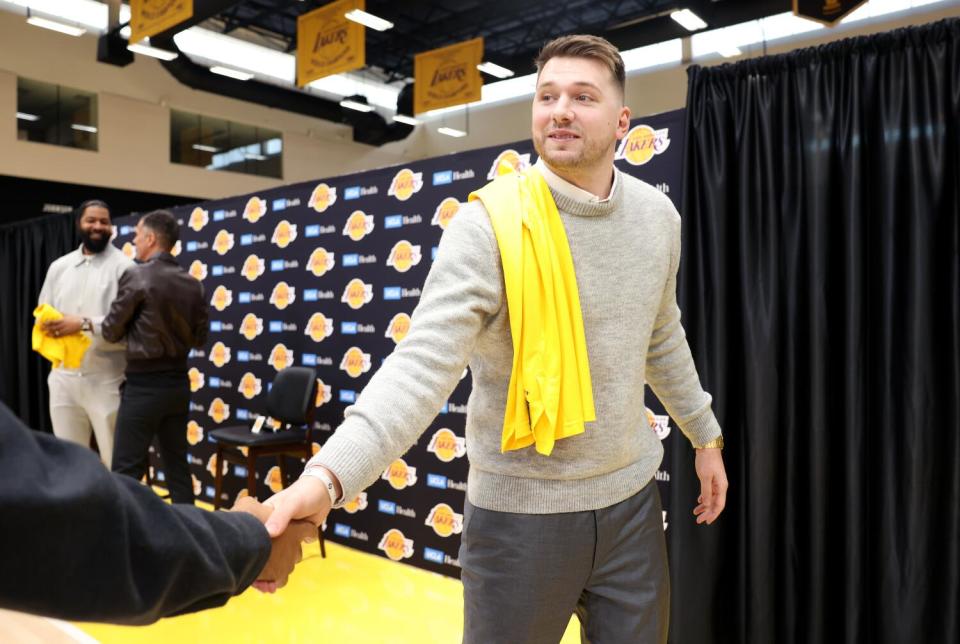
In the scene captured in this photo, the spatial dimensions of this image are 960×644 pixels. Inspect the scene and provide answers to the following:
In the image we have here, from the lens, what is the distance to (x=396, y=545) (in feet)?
13.5

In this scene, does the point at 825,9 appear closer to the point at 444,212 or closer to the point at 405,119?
the point at 444,212

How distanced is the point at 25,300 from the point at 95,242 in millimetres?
3265

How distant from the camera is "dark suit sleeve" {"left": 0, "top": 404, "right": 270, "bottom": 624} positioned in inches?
24.4

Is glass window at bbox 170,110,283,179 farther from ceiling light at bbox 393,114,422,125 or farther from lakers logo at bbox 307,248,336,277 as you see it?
lakers logo at bbox 307,248,336,277

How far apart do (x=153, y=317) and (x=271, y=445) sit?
98 centimetres

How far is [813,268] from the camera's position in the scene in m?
2.63

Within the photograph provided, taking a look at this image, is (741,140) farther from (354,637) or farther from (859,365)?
(354,637)

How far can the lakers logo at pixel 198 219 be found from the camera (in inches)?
219

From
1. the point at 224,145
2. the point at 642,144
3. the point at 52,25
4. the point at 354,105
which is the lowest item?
the point at 642,144

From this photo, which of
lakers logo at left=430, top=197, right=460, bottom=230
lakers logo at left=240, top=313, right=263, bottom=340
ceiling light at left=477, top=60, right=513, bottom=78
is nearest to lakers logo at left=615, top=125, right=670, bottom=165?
→ lakers logo at left=430, top=197, right=460, bottom=230

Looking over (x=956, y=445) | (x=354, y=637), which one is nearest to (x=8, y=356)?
(x=354, y=637)

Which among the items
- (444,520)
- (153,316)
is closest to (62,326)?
(153,316)

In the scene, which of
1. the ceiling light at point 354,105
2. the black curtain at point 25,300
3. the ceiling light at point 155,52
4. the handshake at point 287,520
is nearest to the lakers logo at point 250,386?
the black curtain at point 25,300

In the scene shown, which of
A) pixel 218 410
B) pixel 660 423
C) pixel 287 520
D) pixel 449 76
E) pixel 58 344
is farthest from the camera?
pixel 449 76
